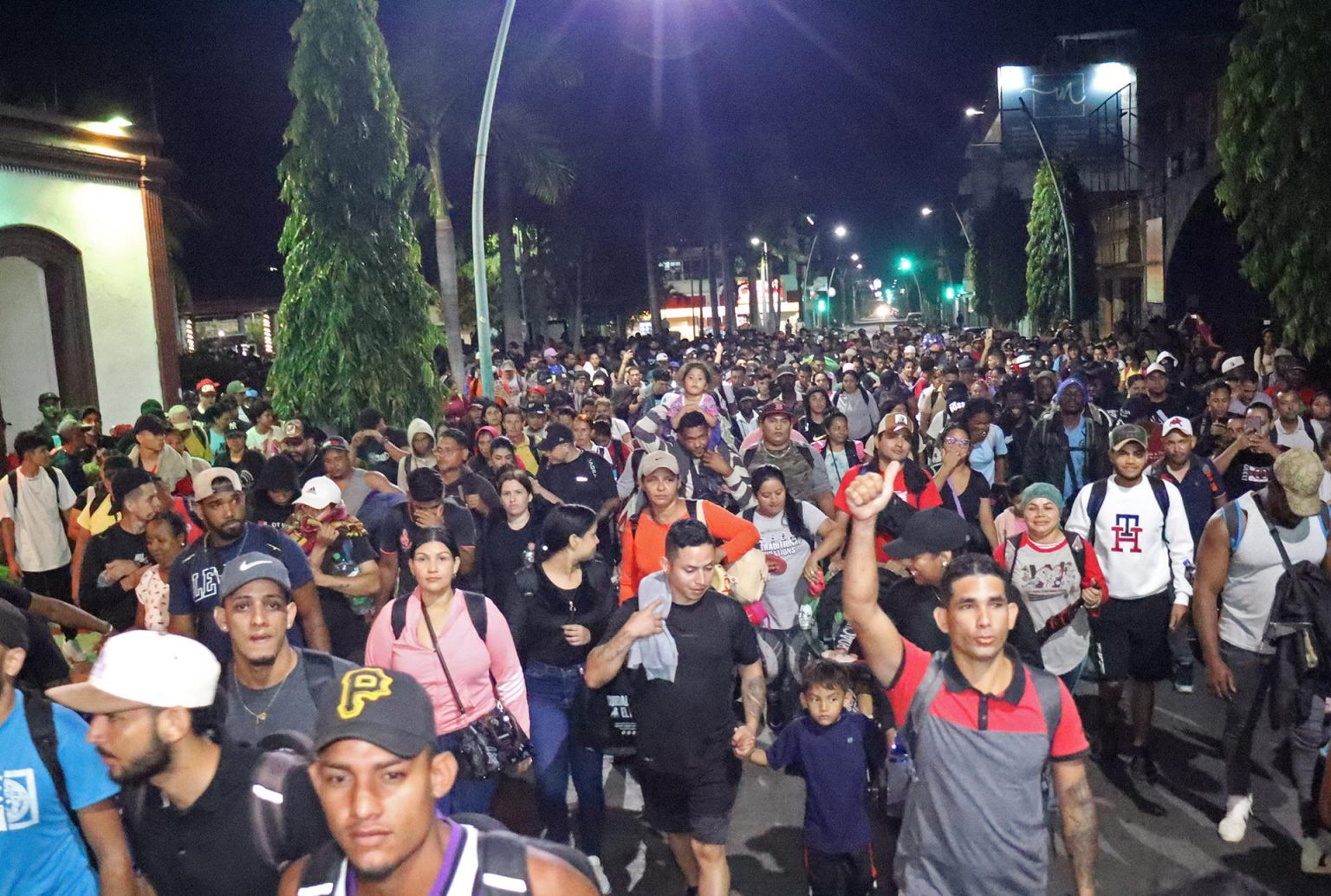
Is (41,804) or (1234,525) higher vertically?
(1234,525)

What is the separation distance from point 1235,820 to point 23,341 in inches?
672

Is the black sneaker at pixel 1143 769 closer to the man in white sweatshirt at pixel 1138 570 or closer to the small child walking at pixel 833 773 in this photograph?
the man in white sweatshirt at pixel 1138 570

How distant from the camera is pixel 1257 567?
5.86 m

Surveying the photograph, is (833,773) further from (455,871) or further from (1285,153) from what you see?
(1285,153)

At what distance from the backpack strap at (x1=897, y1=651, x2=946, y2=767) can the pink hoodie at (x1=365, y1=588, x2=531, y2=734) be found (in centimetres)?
200

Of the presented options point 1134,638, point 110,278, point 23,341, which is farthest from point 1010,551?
point 23,341

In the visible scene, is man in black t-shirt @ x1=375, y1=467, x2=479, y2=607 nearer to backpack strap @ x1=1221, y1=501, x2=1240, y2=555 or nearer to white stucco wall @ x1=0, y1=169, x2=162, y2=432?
backpack strap @ x1=1221, y1=501, x2=1240, y2=555

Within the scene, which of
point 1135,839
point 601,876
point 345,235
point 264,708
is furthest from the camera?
point 345,235

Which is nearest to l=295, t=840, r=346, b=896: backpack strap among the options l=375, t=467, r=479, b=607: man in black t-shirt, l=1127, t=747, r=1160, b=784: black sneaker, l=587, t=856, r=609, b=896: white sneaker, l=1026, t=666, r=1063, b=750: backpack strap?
l=1026, t=666, r=1063, b=750: backpack strap

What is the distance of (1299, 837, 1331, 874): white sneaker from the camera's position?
545 centimetres

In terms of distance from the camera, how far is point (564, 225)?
42.2 meters

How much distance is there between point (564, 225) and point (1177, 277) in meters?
20.0

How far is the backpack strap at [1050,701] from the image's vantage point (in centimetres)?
366

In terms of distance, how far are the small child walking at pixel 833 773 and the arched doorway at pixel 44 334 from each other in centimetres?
1553
